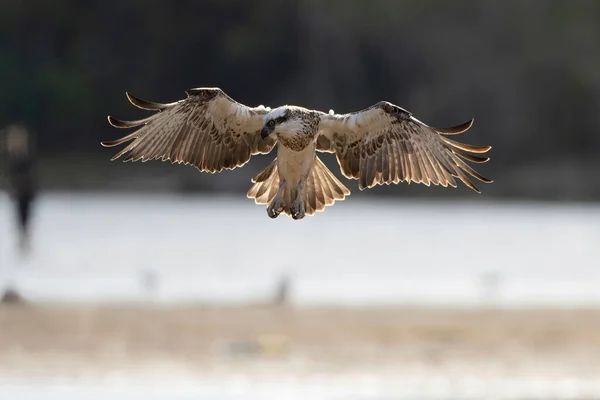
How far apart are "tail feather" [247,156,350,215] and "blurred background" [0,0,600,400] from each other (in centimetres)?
605

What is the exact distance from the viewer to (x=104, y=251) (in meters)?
25.1

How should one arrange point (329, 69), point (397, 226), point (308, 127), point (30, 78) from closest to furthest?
point (308, 127), point (397, 226), point (329, 69), point (30, 78)

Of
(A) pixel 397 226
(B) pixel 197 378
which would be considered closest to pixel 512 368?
(B) pixel 197 378

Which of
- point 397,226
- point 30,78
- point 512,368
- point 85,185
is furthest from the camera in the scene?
point 30,78

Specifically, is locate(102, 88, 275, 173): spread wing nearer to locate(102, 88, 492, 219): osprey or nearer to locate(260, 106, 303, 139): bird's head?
locate(102, 88, 492, 219): osprey

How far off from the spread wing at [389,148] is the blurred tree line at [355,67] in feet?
103

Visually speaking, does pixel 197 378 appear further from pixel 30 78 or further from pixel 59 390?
pixel 30 78

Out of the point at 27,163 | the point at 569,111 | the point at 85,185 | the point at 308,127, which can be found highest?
the point at 569,111

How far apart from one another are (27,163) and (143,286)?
3167 mm

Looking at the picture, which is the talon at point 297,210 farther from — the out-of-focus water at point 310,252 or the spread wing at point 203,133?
the out-of-focus water at point 310,252

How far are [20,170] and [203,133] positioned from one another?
12.6 meters

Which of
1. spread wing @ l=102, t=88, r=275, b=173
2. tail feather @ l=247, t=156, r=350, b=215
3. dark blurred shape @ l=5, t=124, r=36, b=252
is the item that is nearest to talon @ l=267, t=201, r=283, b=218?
tail feather @ l=247, t=156, r=350, b=215

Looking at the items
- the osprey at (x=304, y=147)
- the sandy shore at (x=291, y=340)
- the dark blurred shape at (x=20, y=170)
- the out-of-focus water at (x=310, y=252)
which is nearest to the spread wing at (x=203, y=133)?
the osprey at (x=304, y=147)

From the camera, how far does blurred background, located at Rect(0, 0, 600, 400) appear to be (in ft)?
53.5
